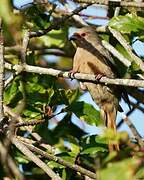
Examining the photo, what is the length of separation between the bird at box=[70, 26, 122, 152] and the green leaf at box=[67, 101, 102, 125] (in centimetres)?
118

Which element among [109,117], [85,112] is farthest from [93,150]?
[109,117]

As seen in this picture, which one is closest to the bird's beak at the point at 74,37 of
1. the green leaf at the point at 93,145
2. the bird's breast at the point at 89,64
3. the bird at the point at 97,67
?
the bird at the point at 97,67

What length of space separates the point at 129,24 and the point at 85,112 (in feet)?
2.92

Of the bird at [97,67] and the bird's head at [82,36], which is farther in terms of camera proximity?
the bird's head at [82,36]

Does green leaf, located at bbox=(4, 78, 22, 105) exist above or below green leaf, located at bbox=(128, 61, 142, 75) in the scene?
below

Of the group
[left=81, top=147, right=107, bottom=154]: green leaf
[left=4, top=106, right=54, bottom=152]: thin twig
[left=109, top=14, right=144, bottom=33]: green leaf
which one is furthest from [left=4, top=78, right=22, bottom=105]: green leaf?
[left=109, top=14, right=144, bottom=33]: green leaf

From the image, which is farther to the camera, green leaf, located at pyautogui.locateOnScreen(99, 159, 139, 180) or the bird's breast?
the bird's breast

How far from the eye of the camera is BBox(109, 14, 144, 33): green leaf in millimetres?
4020

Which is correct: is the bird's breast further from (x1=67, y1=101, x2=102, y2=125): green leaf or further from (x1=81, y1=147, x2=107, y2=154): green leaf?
(x1=81, y1=147, x2=107, y2=154): green leaf

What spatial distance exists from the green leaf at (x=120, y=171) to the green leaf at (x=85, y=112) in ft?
9.18

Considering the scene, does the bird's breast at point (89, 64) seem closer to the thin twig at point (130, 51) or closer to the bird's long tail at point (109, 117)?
the bird's long tail at point (109, 117)

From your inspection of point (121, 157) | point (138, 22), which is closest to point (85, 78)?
point (138, 22)

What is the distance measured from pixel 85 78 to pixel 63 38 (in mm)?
2975

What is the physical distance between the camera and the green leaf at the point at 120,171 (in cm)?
164
